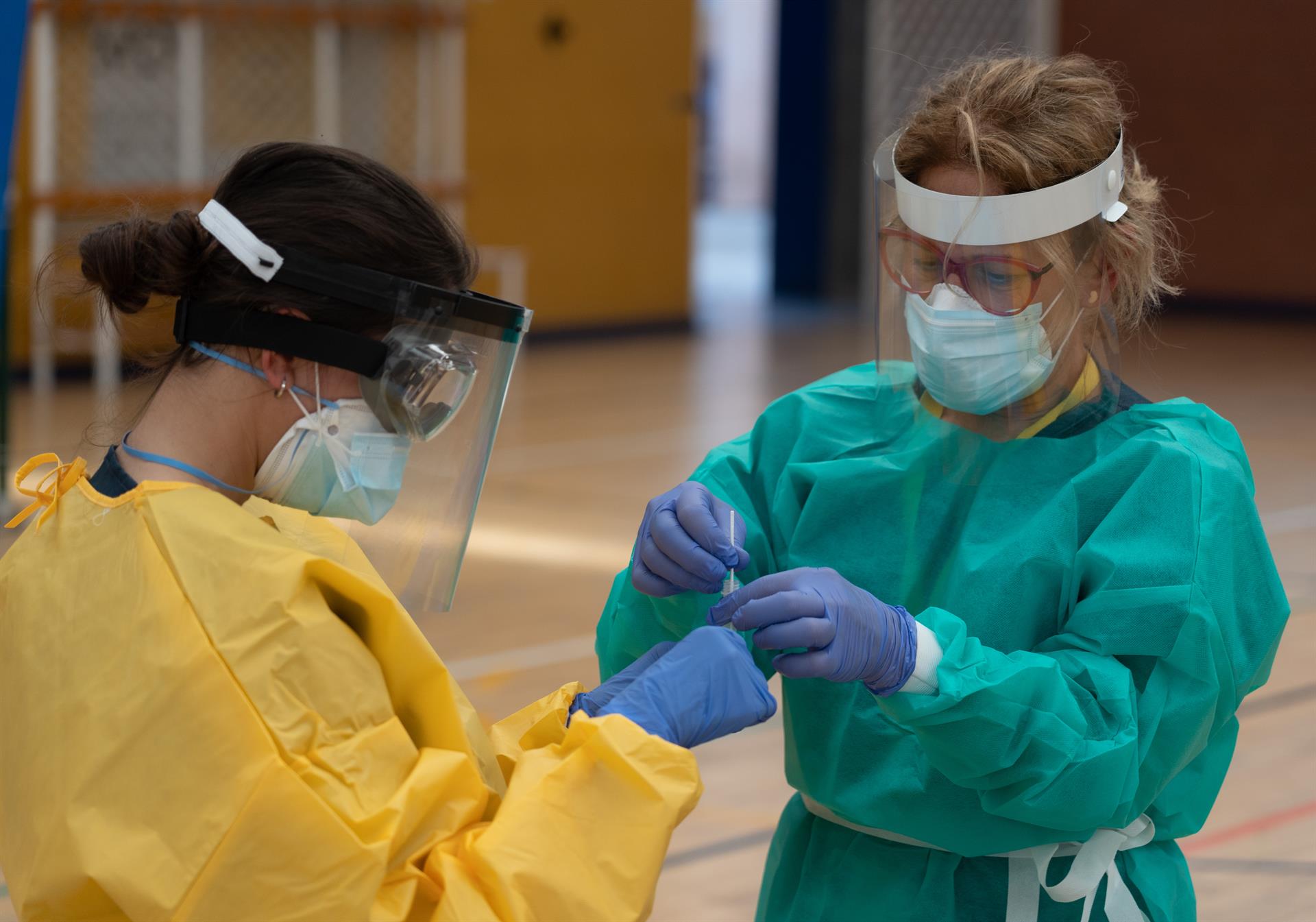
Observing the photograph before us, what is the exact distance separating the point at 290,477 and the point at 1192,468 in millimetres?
769

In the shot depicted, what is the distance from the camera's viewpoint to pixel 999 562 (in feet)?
4.46

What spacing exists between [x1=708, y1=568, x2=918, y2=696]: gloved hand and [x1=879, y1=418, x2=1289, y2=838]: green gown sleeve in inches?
1.5

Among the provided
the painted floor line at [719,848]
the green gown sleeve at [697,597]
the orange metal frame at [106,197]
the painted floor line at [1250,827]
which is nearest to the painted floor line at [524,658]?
the painted floor line at [719,848]

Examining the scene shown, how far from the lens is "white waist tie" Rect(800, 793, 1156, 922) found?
→ 1.37m

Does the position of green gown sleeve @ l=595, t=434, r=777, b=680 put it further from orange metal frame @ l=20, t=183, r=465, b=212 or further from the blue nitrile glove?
orange metal frame @ l=20, t=183, r=465, b=212

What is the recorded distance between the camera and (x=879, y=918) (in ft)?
4.75

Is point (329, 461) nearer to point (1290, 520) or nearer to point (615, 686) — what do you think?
point (615, 686)

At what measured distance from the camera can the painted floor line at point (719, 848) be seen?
9.11ft

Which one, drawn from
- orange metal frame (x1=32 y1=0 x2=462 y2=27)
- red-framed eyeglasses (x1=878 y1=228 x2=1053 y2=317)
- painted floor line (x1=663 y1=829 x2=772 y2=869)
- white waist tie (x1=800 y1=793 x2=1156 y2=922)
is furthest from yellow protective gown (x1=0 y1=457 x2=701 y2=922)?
orange metal frame (x1=32 y1=0 x2=462 y2=27)

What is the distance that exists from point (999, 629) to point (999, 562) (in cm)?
6

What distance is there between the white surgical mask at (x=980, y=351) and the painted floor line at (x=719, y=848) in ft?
5.09

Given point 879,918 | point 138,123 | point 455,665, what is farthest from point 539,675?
point 138,123

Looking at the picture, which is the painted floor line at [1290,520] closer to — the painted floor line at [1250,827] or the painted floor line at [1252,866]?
the painted floor line at [1250,827]

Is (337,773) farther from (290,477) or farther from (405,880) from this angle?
(290,477)
